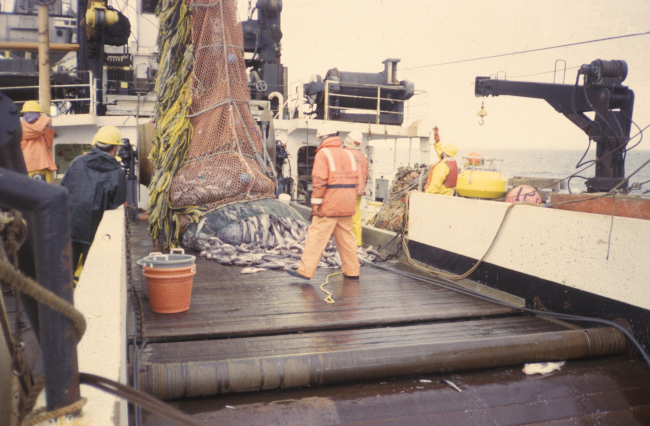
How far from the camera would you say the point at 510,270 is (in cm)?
517

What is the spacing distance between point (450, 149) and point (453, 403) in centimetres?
721

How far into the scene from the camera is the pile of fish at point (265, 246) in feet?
21.4

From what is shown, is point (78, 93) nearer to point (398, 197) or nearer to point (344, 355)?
point (398, 197)

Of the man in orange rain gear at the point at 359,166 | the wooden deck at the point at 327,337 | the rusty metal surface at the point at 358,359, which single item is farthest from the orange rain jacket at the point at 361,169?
the rusty metal surface at the point at 358,359

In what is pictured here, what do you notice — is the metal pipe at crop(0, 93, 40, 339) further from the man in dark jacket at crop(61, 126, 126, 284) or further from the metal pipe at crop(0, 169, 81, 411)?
the man in dark jacket at crop(61, 126, 126, 284)

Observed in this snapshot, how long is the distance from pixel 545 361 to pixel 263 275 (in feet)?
11.0

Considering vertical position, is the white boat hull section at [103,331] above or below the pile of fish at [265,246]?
above

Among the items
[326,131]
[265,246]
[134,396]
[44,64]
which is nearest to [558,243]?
[326,131]

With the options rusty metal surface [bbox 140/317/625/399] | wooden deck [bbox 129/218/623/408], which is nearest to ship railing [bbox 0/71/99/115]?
wooden deck [bbox 129/218/623/408]

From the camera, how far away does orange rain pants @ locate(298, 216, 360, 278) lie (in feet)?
18.6

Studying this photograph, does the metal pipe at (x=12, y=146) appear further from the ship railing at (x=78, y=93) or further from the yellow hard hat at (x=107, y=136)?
the ship railing at (x=78, y=93)

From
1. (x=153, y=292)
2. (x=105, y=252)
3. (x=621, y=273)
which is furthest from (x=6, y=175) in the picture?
(x=621, y=273)

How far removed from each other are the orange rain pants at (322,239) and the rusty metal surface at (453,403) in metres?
2.46

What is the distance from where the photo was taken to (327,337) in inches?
155
